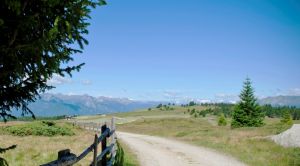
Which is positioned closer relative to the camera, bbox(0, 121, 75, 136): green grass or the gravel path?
the gravel path

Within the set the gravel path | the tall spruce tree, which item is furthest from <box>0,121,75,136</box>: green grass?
the tall spruce tree

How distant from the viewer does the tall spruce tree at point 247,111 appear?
190 ft

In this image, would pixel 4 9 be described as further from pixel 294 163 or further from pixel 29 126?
pixel 29 126

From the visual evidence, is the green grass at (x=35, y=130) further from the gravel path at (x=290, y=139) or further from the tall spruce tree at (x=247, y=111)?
the tall spruce tree at (x=247, y=111)

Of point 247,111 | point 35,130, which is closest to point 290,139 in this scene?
point 35,130

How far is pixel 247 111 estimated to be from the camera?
58656 millimetres

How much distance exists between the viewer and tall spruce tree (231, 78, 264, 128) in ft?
190

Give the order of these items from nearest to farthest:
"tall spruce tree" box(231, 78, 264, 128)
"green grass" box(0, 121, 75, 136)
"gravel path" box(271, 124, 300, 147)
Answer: "gravel path" box(271, 124, 300, 147), "green grass" box(0, 121, 75, 136), "tall spruce tree" box(231, 78, 264, 128)

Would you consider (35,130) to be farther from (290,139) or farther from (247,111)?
A: (247,111)

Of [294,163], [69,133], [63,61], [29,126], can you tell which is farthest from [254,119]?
[63,61]

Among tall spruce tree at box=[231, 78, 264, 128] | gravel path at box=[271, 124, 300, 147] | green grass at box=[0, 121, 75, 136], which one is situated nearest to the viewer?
gravel path at box=[271, 124, 300, 147]

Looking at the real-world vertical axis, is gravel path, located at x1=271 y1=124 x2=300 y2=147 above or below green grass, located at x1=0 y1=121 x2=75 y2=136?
above

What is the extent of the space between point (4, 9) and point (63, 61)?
4.84ft

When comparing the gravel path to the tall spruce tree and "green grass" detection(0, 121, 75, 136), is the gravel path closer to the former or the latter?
"green grass" detection(0, 121, 75, 136)
